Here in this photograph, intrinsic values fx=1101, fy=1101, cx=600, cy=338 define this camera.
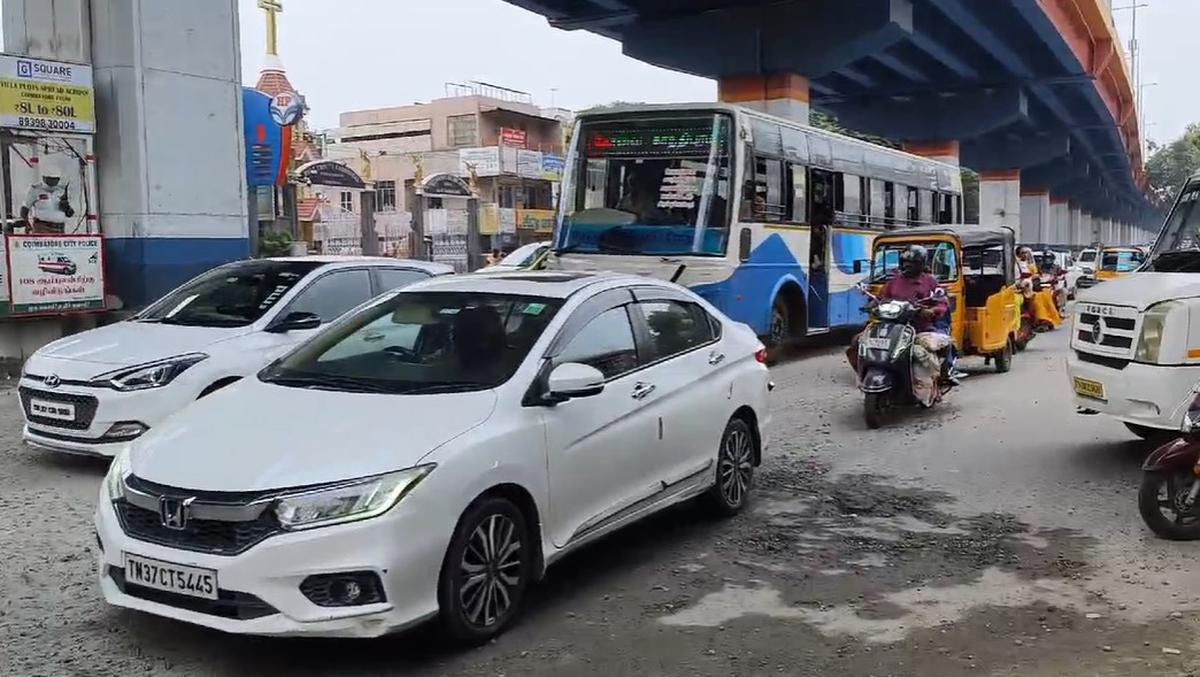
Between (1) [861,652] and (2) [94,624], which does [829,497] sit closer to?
(1) [861,652]

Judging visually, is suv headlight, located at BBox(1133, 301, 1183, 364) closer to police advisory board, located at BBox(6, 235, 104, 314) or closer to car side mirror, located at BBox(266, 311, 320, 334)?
car side mirror, located at BBox(266, 311, 320, 334)

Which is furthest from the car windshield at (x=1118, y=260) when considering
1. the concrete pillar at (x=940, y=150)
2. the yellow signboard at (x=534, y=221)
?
the yellow signboard at (x=534, y=221)

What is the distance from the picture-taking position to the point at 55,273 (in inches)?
499

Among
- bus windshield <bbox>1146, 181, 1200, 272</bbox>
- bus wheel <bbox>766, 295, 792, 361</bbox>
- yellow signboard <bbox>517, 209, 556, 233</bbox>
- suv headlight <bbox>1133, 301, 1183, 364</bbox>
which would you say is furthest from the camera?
yellow signboard <bbox>517, 209, 556, 233</bbox>

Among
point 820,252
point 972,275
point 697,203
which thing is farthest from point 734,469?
point 820,252

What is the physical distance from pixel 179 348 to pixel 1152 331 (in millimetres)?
6578

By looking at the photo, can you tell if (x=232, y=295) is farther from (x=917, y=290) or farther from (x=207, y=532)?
(x=917, y=290)

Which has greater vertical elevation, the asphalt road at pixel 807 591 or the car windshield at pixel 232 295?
the car windshield at pixel 232 295

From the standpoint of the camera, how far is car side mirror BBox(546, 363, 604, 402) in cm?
485

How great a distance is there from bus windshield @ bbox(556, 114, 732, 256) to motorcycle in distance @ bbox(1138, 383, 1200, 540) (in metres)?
7.10

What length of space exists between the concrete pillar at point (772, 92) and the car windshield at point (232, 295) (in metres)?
16.1

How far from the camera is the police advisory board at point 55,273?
40.2ft

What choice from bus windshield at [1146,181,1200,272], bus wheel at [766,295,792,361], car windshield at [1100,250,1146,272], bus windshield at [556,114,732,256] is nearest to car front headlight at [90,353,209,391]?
bus windshield at [556,114,732,256]

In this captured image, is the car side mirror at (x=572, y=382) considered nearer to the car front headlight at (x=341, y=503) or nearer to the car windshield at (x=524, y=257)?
the car front headlight at (x=341, y=503)
